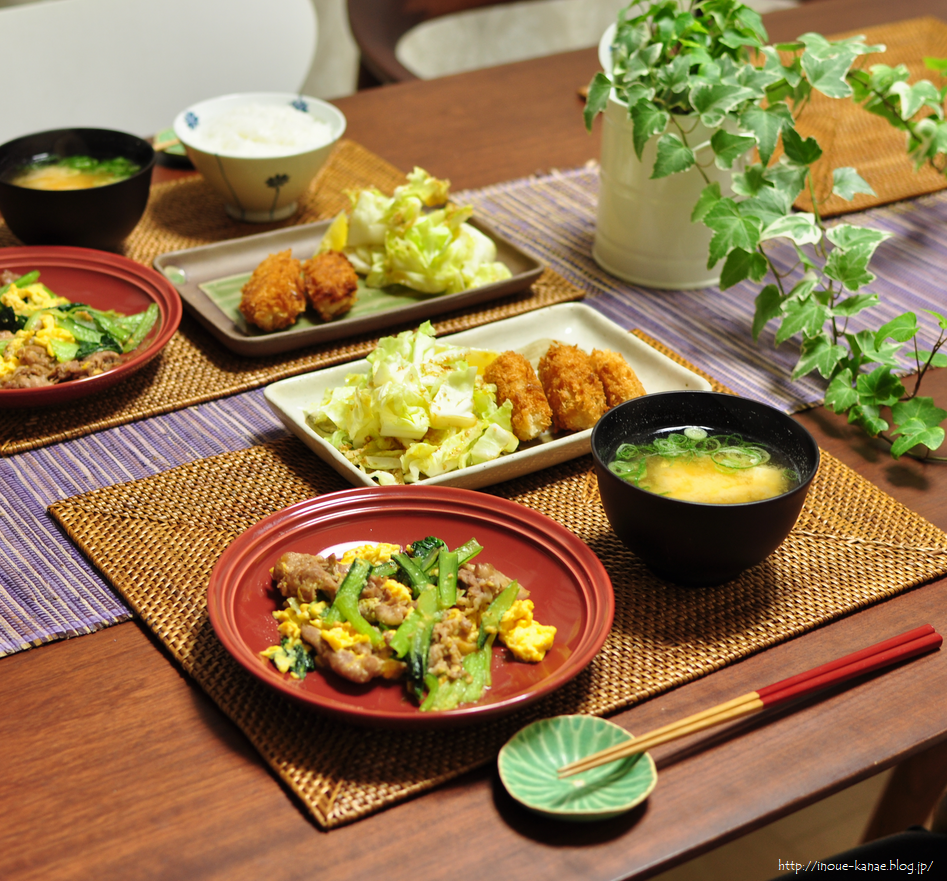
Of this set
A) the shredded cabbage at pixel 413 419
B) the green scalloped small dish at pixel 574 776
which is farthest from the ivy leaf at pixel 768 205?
the green scalloped small dish at pixel 574 776

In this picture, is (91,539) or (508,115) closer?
(91,539)

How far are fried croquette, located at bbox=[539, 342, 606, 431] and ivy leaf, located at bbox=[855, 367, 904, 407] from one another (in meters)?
0.41

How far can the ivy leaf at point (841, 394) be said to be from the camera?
1430 mm

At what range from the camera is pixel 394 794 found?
0.87 metres

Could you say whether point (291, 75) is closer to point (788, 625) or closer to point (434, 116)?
point (434, 116)

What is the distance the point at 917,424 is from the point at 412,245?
0.85 meters

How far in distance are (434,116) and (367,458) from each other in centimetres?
143

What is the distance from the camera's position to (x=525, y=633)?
0.98 metres

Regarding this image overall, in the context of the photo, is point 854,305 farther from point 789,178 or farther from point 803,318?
point 789,178

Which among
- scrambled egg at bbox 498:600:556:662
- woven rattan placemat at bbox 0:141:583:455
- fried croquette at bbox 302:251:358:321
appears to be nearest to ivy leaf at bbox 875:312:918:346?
woven rattan placemat at bbox 0:141:583:455

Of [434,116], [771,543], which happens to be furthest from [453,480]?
[434,116]

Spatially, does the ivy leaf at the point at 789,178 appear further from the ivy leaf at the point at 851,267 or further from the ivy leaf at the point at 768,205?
the ivy leaf at the point at 851,267

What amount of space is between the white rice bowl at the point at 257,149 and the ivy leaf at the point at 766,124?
0.81 meters

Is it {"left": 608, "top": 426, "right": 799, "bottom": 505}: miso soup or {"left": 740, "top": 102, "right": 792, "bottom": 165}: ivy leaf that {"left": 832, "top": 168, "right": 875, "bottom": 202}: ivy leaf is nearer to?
{"left": 740, "top": 102, "right": 792, "bottom": 165}: ivy leaf
